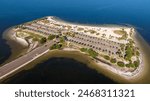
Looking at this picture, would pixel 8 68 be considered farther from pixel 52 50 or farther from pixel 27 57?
pixel 52 50

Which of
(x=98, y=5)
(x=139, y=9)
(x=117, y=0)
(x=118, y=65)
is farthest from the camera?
(x=117, y=0)

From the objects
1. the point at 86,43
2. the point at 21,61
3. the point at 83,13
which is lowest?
the point at 21,61

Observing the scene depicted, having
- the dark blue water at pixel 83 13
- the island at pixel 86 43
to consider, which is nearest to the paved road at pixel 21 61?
the island at pixel 86 43

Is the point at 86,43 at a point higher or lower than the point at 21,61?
higher

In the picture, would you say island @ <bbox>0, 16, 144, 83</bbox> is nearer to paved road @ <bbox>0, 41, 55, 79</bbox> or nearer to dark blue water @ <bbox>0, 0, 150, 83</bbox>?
paved road @ <bbox>0, 41, 55, 79</bbox>

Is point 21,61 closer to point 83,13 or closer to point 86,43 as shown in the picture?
point 86,43

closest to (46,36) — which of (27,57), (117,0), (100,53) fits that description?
(27,57)

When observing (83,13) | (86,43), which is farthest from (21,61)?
(83,13)
